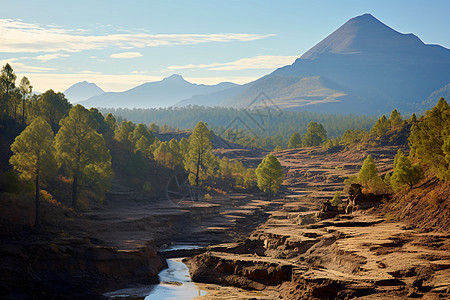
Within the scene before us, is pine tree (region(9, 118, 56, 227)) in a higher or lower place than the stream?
higher

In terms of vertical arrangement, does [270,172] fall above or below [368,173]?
below

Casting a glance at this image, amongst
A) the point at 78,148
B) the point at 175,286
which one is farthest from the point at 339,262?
the point at 78,148

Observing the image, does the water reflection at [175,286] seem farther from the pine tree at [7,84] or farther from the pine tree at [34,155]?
the pine tree at [7,84]

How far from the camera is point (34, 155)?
49594 millimetres

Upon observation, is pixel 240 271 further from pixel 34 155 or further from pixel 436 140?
pixel 436 140

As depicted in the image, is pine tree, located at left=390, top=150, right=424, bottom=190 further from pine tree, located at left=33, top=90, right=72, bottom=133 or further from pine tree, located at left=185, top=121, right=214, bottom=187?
pine tree, located at left=33, top=90, right=72, bottom=133

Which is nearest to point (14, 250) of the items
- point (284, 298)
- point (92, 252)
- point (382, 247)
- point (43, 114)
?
point (92, 252)

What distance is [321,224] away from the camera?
5475cm

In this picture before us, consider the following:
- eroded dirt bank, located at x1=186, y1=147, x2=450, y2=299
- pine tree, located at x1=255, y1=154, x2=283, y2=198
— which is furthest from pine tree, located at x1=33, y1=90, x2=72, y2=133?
eroded dirt bank, located at x1=186, y1=147, x2=450, y2=299

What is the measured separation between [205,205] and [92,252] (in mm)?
45668

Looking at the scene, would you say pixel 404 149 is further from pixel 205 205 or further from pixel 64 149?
pixel 64 149

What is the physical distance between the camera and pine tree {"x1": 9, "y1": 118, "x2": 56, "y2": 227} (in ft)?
161

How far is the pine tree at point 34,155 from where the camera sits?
4903 centimetres

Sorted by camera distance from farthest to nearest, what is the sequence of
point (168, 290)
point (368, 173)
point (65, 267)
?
1. point (368, 173)
2. point (168, 290)
3. point (65, 267)
